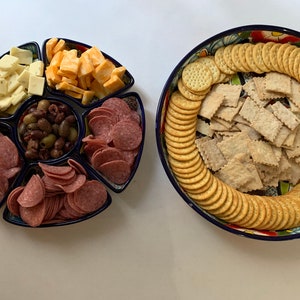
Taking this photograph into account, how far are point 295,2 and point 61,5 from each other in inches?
29.5

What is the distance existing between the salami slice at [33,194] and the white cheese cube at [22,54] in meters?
0.35

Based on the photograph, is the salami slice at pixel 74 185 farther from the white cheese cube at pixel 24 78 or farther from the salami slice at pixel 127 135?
the white cheese cube at pixel 24 78

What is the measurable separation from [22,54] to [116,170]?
441 mm

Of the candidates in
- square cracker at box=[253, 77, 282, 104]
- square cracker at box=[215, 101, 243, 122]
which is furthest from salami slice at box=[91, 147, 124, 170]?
square cracker at box=[253, 77, 282, 104]

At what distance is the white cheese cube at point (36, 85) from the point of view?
1.21 metres

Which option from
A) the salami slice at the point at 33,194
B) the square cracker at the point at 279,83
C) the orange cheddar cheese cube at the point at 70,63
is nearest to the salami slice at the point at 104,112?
the orange cheddar cheese cube at the point at 70,63

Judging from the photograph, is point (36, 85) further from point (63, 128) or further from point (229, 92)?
point (229, 92)

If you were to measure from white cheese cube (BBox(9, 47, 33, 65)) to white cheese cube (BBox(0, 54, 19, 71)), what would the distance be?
20 mm

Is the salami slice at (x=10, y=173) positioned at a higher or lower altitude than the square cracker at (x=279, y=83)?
lower

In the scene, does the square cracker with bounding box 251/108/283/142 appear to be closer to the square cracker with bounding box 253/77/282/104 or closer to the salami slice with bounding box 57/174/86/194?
the square cracker with bounding box 253/77/282/104

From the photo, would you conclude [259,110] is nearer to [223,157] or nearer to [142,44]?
[223,157]

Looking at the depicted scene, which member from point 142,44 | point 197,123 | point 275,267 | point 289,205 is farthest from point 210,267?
point 142,44

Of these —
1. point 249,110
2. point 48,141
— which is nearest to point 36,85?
point 48,141

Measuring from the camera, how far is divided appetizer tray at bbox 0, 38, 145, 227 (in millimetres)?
1177
